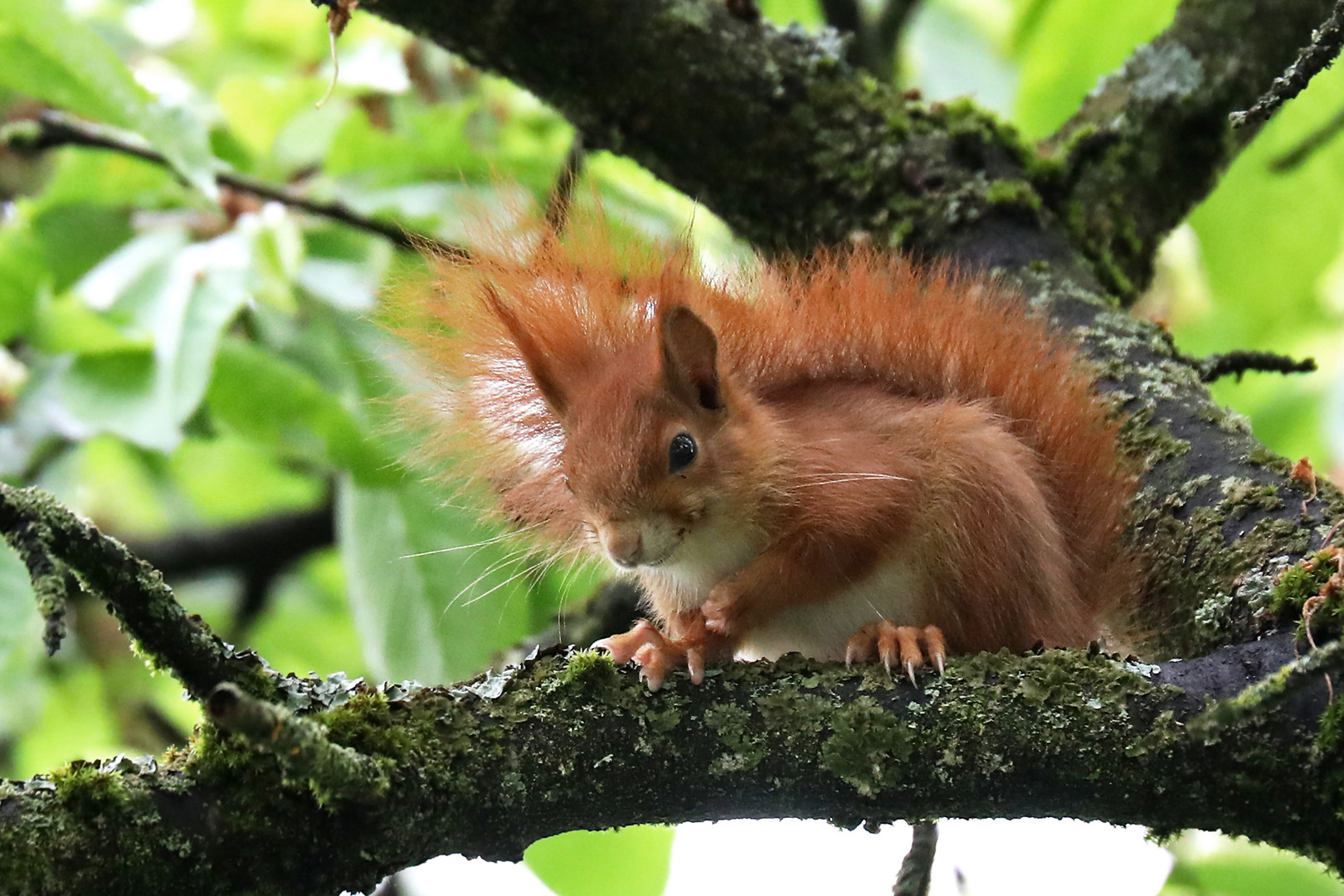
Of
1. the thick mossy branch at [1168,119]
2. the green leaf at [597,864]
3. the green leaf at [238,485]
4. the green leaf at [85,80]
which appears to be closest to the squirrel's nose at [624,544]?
the green leaf at [597,864]

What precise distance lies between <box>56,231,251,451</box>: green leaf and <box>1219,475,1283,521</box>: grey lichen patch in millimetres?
1827

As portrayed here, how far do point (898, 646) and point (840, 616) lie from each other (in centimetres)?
A: 37

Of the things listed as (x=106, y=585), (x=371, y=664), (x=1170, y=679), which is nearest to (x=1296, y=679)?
(x=1170, y=679)

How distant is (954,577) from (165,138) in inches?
60.6

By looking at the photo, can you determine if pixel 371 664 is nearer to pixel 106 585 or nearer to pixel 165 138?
pixel 165 138

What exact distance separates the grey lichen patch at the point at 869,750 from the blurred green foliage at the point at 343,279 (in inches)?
36.9

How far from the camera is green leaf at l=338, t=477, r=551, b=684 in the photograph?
9.30ft

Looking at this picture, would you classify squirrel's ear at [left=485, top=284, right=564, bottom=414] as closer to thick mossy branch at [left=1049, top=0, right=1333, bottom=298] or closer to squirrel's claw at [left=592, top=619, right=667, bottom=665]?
squirrel's claw at [left=592, top=619, right=667, bottom=665]

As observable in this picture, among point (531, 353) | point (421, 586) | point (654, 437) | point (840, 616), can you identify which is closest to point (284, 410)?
point (421, 586)

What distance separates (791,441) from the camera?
2.28m

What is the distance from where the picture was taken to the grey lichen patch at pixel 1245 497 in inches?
76.7

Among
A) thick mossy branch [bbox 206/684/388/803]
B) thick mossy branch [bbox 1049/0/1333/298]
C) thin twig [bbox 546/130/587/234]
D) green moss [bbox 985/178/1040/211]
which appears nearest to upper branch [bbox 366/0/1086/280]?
green moss [bbox 985/178/1040/211]

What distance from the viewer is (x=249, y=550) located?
430 centimetres

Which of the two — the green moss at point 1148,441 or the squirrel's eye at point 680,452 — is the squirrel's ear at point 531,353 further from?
the green moss at point 1148,441
